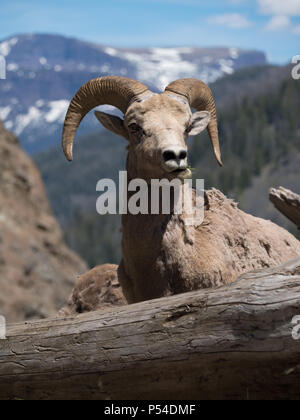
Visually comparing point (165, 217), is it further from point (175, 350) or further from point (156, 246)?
point (175, 350)

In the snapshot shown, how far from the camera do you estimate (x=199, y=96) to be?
8820 millimetres

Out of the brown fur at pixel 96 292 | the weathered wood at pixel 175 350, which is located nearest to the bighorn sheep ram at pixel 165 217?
the weathered wood at pixel 175 350

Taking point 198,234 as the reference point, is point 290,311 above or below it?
below

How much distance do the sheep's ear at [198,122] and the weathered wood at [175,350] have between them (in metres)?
2.66

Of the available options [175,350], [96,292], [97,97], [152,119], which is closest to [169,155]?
[152,119]

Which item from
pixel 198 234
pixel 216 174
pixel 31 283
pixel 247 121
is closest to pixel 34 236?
pixel 31 283

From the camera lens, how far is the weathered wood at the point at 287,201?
9336mm

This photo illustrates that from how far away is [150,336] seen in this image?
607 cm

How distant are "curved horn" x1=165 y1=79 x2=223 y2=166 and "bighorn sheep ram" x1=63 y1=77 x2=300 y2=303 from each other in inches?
0.5

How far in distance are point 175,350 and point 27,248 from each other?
93.2ft

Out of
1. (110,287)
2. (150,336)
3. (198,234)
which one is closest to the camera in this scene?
(150,336)

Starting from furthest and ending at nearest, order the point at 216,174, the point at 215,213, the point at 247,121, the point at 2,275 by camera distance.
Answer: the point at 247,121 → the point at 216,174 → the point at 2,275 → the point at 215,213
